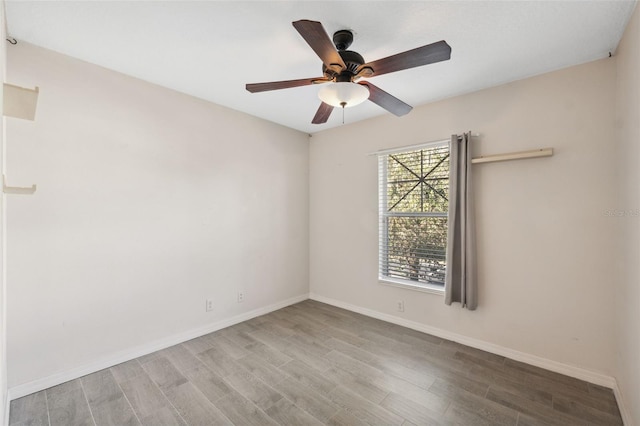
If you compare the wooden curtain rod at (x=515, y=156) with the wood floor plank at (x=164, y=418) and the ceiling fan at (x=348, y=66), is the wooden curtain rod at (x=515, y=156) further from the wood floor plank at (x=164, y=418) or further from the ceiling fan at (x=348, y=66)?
the wood floor plank at (x=164, y=418)

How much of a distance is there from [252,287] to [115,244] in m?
1.61

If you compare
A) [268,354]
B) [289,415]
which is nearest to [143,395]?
[268,354]

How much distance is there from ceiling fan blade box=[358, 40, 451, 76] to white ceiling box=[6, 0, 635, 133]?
32 cm

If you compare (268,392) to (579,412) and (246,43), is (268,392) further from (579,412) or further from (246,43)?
(246,43)

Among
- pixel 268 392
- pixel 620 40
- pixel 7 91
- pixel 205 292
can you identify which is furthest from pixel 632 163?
pixel 205 292

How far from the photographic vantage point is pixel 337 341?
9.89 feet

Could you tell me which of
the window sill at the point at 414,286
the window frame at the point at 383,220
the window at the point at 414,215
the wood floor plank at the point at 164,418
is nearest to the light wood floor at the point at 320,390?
the wood floor plank at the point at 164,418

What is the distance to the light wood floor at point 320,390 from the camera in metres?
1.94

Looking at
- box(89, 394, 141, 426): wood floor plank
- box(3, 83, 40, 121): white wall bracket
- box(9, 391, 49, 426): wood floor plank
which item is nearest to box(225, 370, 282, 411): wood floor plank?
box(89, 394, 141, 426): wood floor plank

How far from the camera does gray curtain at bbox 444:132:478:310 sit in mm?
2771

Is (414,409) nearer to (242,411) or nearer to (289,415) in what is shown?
(289,415)

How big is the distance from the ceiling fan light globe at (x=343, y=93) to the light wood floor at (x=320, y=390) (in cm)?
213

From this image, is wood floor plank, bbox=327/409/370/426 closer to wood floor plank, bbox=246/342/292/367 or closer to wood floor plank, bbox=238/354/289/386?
wood floor plank, bbox=238/354/289/386

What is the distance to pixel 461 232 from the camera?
2.83m
